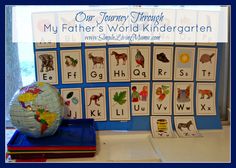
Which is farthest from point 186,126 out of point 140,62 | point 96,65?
point 96,65

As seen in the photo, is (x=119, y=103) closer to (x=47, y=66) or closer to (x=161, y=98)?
(x=161, y=98)

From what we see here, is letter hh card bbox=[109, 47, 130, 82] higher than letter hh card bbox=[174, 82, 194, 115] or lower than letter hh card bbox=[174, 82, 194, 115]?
higher

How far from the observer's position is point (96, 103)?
1.33 metres

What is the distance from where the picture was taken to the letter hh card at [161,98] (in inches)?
52.8

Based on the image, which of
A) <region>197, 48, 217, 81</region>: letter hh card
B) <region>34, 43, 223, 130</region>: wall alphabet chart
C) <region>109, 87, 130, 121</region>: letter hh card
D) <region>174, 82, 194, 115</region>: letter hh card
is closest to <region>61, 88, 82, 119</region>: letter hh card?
<region>34, 43, 223, 130</region>: wall alphabet chart

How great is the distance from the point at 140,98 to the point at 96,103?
0.61 feet

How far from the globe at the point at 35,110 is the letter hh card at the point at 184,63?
1.70 feet

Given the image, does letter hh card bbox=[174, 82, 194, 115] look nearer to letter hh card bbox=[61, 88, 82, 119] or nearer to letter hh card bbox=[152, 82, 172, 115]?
letter hh card bbox=[152, 82, 172, 115]

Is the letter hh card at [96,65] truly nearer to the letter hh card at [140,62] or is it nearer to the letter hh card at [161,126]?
the letter hh card at [140,62]

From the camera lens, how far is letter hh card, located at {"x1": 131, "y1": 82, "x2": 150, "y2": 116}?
133 cm

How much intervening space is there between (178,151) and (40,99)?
534 mm

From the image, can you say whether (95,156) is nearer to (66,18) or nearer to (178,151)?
(178,151)

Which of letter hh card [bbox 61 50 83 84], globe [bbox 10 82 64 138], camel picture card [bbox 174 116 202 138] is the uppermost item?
letter hh card [bbox 61 50 83 84]

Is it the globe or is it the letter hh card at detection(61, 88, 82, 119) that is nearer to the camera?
the globe
